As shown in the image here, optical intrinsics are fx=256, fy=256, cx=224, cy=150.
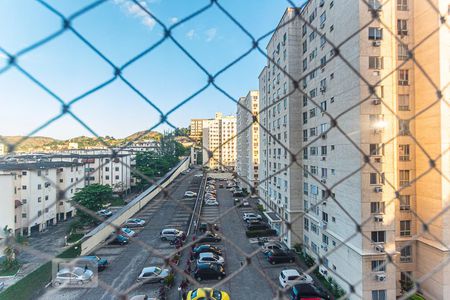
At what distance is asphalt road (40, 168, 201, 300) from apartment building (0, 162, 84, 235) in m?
1.23

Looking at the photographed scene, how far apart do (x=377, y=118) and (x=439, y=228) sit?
159 cm

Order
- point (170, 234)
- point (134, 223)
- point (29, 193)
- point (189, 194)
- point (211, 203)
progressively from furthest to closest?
point (189, 194) < point (211, 203) < point (134, 223) < point (170, 234) < point (29, 193)

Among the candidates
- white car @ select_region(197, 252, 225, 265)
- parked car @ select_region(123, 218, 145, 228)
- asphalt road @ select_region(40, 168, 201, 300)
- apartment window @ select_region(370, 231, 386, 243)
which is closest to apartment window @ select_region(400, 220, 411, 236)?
apartment window @ select_region(370, 231, 386, 243)

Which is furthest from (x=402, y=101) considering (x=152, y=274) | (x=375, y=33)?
(x=152, y=274)

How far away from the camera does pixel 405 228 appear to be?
3.50 meters

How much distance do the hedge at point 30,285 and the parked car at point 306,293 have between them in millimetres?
3455

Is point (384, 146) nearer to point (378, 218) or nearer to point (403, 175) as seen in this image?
A: point (378, 218)

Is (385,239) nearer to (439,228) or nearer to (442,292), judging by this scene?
(439,228)

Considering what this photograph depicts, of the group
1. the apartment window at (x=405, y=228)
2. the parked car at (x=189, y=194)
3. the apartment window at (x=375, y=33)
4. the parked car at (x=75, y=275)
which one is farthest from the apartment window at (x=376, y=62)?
the parked car at (x=189, y=194)

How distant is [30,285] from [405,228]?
17.3 ft

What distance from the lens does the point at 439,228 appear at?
3.16m

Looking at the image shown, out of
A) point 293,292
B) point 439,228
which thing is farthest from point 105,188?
point 439,228

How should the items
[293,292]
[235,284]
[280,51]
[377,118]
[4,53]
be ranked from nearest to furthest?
1. [4,53]
2. [377,118]
3. [293,292]
4. [235,284]
5. [280,51]

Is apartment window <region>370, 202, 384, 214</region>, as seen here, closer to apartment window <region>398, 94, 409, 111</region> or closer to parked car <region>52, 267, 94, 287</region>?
apartment window <region>398, 94, 409, 111</region>
